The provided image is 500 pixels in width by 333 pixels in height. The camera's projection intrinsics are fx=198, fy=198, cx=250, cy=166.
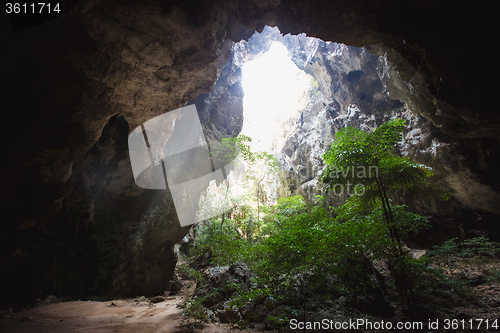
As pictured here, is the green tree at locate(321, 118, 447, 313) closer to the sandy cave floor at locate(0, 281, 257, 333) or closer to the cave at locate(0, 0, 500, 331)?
the cave at locate(0, 0, 500, 331)

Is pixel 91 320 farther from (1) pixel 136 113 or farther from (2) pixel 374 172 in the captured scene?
(2) pixel 374 172

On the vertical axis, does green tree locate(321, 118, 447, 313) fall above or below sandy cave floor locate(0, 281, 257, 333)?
above

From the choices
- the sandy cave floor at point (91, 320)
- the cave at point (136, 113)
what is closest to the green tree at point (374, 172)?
the cave at point (136, 113)

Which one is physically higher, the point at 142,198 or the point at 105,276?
the point at 142,198

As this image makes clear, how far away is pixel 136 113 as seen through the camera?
8281 mm

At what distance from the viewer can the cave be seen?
190 inches

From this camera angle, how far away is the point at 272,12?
715 cm

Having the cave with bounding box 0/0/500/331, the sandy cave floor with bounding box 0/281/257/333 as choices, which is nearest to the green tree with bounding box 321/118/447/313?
the cave with bounding box 0/0/500/331

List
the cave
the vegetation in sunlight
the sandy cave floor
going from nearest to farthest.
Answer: the vegetation in sunlight → the sandy cave floor → the cave

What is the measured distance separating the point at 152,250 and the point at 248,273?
6251 millimetres

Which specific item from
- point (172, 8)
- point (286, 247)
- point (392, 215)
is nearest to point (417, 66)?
point (392, 215)

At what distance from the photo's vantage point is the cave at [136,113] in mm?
4836

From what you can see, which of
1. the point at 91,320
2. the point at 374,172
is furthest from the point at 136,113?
the point at 374,172

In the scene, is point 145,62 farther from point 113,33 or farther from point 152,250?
point 152,250
